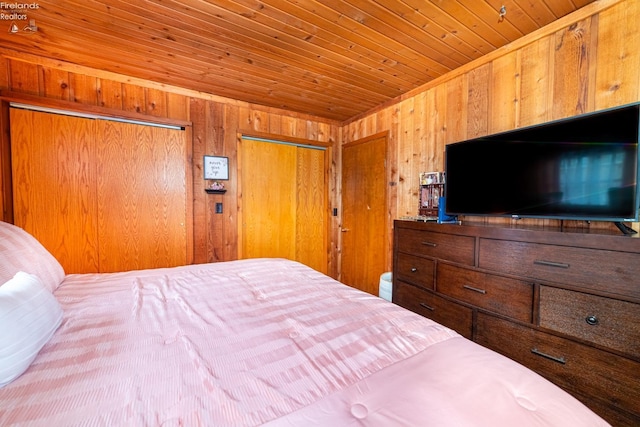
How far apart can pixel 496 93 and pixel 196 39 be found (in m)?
2.35

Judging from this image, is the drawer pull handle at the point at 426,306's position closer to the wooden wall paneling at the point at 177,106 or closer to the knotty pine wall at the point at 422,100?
the knotty pine wall at the point at 422,100

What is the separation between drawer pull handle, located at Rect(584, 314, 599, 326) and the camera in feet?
3.96

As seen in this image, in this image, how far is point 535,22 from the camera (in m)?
1.70

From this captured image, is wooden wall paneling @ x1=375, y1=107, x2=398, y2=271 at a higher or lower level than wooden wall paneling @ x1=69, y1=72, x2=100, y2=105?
lower

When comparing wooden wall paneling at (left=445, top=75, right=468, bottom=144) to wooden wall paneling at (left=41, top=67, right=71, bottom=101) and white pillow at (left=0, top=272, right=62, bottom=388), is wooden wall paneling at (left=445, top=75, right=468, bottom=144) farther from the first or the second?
wooden wall paneling at (left=41, top=67, right=71, bottom=101)

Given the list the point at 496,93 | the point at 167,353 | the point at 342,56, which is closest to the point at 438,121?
the point at 496,93

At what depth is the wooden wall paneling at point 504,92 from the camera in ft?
6.26

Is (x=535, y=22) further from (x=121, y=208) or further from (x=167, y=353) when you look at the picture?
(x=121, y=208)

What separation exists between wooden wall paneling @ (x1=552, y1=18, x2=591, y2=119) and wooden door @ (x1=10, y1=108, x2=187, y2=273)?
10.6ft

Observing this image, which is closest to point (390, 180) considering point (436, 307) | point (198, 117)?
point (436, 307)

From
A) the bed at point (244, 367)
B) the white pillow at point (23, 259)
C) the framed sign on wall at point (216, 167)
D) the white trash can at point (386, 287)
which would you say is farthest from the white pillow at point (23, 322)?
the white trash can at point (386, 287)

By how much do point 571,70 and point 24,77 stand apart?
13.6 ft

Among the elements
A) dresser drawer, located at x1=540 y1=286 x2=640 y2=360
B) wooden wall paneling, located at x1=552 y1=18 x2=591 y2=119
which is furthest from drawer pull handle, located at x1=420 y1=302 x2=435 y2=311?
wooden wall paneling, located at x1=552 y1=18 x2=591 y2=119

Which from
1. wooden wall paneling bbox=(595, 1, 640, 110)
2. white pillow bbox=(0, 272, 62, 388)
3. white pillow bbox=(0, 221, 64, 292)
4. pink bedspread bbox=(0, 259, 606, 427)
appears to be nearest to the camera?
pink bedspread bbox=(0, 259, 606, 427)
